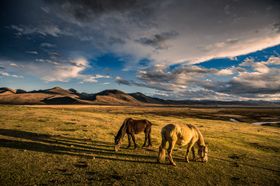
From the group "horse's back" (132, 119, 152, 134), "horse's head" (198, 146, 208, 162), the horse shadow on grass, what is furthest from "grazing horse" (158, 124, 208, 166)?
"horse's back" (132, 119, 152, 134)

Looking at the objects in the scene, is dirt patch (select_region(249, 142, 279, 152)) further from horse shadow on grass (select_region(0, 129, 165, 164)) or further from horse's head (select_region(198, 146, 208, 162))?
horse shadow on grass (select_region(0, 129, 165, 164))

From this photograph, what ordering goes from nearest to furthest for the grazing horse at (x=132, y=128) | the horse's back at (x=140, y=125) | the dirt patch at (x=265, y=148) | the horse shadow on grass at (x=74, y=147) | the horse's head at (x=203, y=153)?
the horse shadow on grass at (x=74, y=147) → the horse's head at (x=203, y=153) → the grazing horse at (x=132, y=128) → the horse's back at (x=140, y=125) → the dirt patch at (x=265, y=148)

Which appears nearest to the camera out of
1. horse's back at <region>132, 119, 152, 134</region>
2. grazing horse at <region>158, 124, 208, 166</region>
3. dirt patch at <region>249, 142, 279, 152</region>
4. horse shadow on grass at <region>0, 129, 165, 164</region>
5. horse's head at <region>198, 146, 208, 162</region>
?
grazing horse at <region>158, 124, 208, 166</region>

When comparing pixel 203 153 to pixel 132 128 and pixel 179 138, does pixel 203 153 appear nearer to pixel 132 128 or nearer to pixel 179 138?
pixel 179 138

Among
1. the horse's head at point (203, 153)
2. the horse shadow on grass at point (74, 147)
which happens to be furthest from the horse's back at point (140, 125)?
the horse's head at point (203, 153)

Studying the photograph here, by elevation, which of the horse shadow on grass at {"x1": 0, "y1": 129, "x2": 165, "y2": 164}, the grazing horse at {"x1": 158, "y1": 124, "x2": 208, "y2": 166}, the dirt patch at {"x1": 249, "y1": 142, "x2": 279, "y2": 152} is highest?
the grazing horse at {"x1": 158, "y1": 124, "x2": 208, "y2": 166}

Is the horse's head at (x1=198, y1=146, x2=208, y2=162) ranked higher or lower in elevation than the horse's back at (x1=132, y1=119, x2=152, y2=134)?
lower

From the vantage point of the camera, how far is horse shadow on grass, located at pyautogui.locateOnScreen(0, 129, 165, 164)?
13.4 m

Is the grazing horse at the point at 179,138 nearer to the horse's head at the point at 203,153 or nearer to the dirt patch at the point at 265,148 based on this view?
the horse's head at the point at 203,153

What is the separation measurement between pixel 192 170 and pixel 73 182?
280 inches

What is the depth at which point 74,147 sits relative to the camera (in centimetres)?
1509

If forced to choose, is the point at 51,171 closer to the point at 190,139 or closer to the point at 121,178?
the point at 121,178

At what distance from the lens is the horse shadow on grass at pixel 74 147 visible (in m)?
13.4

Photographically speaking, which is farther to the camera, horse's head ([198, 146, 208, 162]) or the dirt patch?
the dirt patch
